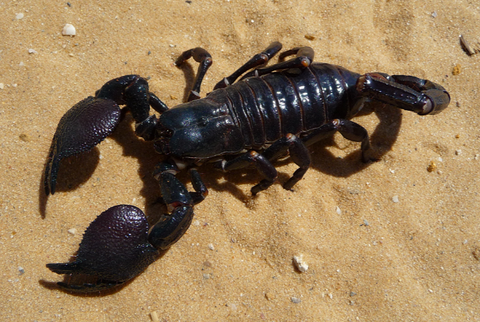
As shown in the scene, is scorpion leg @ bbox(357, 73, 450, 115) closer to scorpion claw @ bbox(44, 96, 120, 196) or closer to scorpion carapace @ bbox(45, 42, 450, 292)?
scorpion carapace @ bbox(45, 42, 450, 292)

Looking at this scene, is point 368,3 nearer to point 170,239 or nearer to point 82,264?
point 170,239

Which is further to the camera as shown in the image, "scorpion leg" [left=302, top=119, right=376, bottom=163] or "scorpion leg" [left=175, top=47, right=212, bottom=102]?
"scorpion leg" [left=175, top=47, right=212, bottom=102]

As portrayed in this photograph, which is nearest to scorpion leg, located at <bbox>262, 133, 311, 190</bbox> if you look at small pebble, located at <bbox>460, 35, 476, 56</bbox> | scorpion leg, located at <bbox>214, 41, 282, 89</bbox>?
scorpion leg, located at <bbox>214, 41, 282, 89</bbox>

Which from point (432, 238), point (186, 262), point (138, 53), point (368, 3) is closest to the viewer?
point (186, 262)

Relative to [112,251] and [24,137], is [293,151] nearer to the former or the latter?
[112,251]

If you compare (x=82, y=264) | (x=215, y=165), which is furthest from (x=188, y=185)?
(x=82, y=264)
